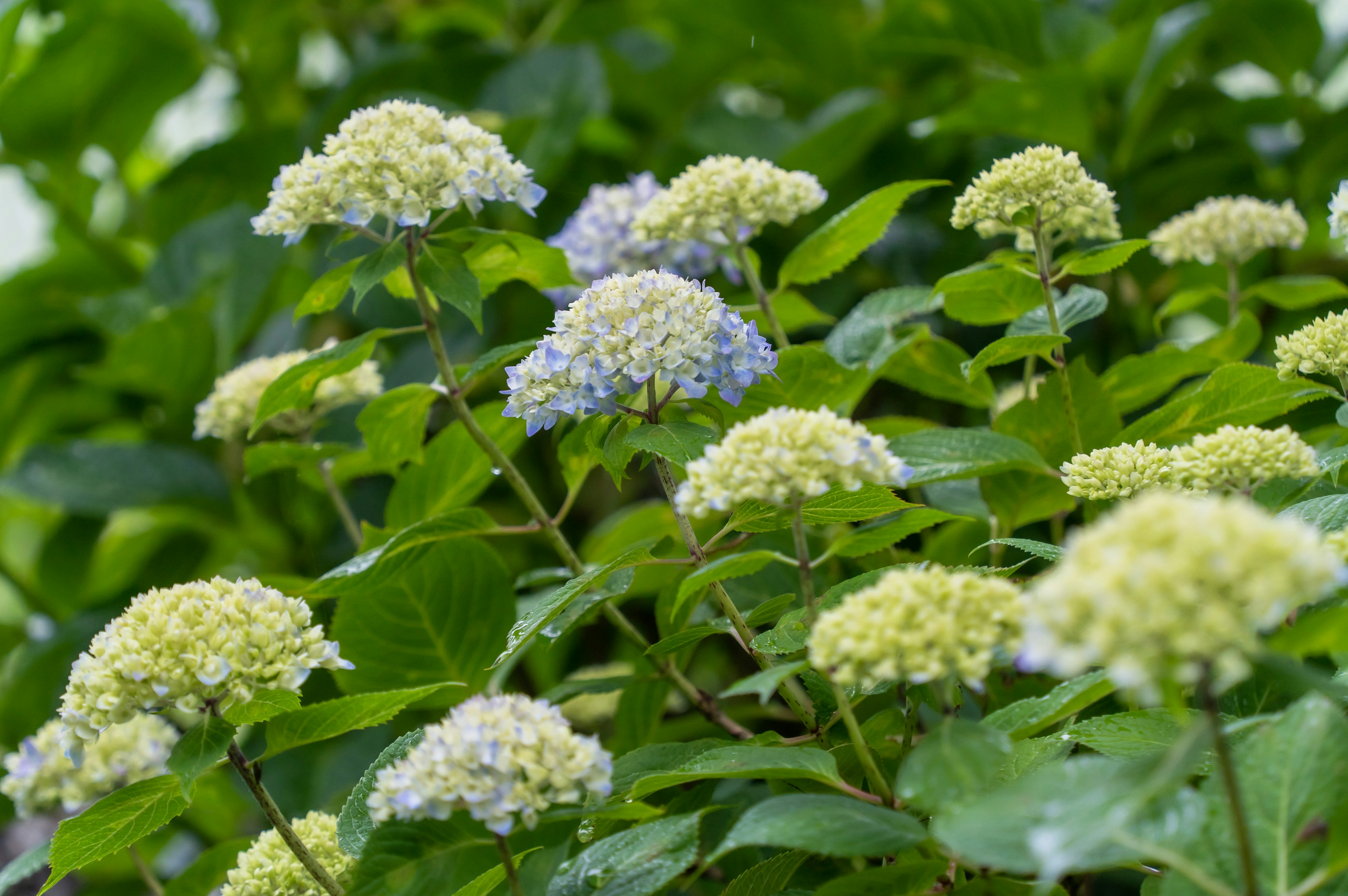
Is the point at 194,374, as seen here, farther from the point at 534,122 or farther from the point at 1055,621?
the point at 1055,621

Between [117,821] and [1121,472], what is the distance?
846mm

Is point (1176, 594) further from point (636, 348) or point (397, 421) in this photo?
point (397, 421)

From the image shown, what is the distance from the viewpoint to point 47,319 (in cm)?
223

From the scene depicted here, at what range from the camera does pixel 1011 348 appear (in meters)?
1.03

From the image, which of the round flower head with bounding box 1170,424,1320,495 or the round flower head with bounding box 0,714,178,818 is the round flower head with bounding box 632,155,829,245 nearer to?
the round flower head with bounding box 1170,424,1320,495

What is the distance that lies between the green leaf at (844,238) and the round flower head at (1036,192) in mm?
108

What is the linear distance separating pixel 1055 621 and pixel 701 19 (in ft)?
6.74

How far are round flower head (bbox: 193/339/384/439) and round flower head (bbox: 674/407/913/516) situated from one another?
0.89 metres

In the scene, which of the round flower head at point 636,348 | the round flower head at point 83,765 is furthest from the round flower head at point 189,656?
the round flower head at point 83,765

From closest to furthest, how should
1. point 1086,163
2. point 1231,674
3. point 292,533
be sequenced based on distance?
point 1231,674 → point 1086,163 → point 292,533

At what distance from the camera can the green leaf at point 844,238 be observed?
1205mm

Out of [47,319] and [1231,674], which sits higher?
[47,319]

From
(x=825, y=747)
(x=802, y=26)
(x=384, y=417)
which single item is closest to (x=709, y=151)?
(x=802, y=26)

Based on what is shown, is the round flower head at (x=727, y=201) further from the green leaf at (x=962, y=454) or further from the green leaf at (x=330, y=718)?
the green leaf at (x=330, y=718)
